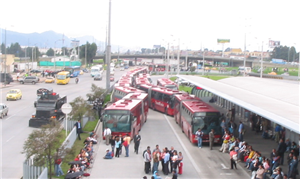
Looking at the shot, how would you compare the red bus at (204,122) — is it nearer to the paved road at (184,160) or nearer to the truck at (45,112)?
the paved road at (184,160)

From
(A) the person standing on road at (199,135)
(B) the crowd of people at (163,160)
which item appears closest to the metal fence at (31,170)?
(B) the crowd of people at (163,160)

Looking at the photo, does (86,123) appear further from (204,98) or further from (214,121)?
(204,98)

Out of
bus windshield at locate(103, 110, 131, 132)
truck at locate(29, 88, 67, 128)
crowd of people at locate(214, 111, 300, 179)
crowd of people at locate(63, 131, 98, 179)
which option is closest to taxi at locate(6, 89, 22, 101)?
truck at locate(29, 88, 67, 128)

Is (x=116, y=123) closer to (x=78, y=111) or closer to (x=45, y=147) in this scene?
(x=78, y=111)

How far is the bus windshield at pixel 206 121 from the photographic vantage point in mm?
23547

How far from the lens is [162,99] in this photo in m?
37.4

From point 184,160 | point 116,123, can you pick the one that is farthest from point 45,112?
point 184,160

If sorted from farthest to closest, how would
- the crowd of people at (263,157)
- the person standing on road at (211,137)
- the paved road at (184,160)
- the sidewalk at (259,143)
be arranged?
the person standing on road at (211,137) → the sidewalk at (259,143) → the paved road at (184,160) → the crowd of people at (263,157)

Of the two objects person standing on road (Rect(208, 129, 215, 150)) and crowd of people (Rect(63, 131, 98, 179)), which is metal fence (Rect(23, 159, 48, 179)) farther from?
person standing on road (Rect(208, 129, 215, 150))

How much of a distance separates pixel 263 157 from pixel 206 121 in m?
6.83

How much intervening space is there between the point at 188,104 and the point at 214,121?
3689mm

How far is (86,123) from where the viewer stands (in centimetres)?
3020

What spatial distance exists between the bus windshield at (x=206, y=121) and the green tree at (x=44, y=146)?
9.48 meters

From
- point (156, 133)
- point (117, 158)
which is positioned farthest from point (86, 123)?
point (117, 158)
